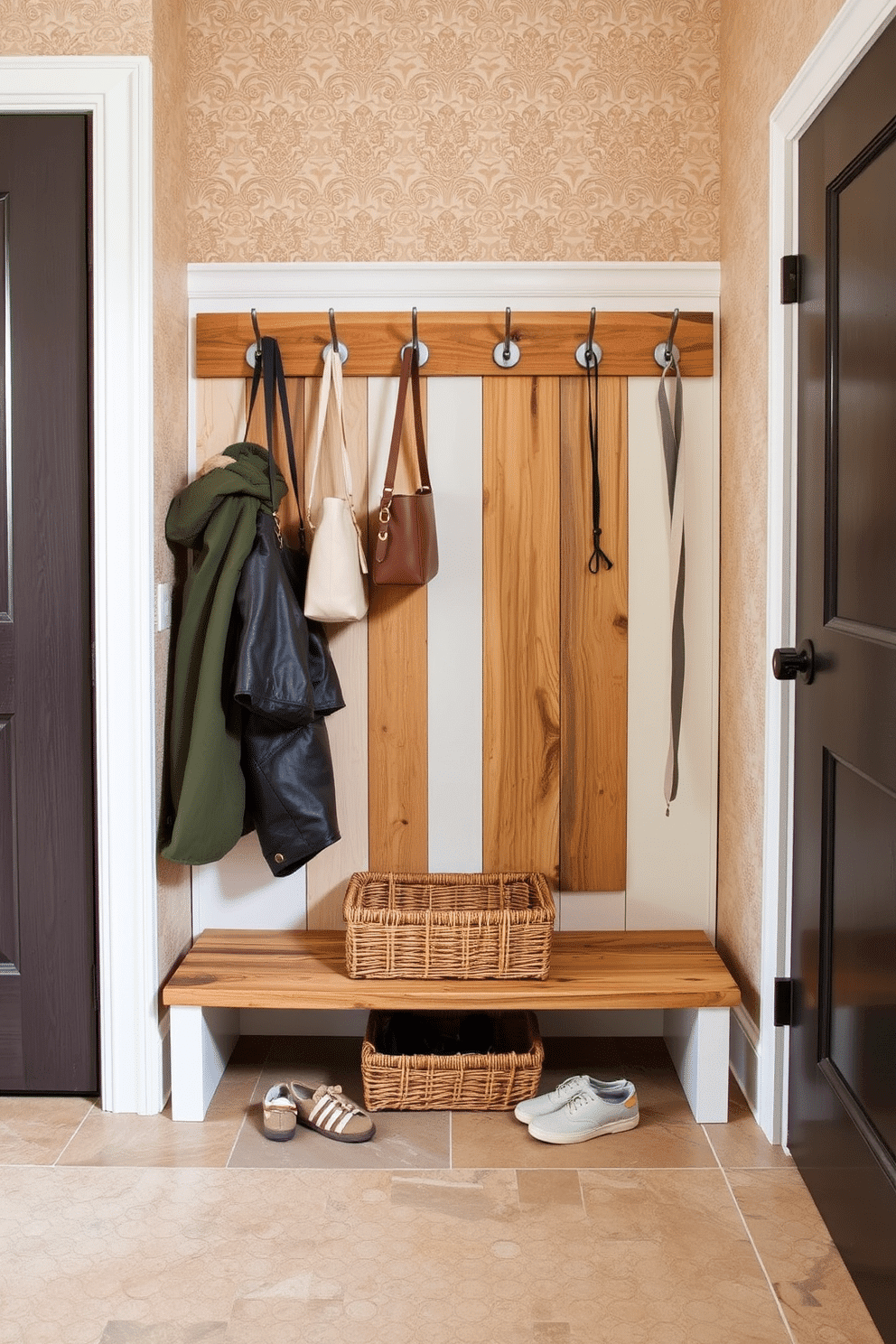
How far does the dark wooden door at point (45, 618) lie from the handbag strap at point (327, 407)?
47 cm

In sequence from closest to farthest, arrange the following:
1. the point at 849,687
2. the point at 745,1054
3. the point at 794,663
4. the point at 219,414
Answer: the point at 849,687
the point at 794,663
the point at 745,1054
the point at 219,414

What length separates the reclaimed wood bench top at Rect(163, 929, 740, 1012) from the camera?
2.29 meters

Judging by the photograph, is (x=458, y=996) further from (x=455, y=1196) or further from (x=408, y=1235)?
(x=408, y=1235)

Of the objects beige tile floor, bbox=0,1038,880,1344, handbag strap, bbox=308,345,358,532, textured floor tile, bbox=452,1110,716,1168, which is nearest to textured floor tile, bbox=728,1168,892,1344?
beige tile floor, bbox=0,1038,880,1344

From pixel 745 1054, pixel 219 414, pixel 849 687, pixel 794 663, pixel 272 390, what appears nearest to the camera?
pixel 849 687

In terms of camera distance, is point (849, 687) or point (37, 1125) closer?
point (849, 687)

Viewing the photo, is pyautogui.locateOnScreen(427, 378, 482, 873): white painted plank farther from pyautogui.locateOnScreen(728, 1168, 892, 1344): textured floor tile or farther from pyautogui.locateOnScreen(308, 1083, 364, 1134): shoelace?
pyautogui.locateOnScreen(728, 1168, 892, 1344): textured floor tile

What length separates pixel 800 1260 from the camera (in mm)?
1831

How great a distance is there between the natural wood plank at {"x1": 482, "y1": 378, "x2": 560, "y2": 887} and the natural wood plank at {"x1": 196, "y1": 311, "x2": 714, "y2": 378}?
0.07 meters

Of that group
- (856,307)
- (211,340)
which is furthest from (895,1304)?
(211,340)

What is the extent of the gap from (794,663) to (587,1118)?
0.96m

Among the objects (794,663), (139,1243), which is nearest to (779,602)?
(794,663)

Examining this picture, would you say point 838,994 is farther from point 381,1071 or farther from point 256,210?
point 256,210

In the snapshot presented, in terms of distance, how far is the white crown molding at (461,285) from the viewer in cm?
257
